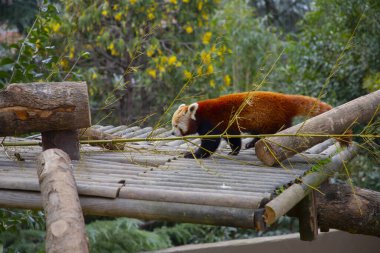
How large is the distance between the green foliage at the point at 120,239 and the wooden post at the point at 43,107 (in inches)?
141

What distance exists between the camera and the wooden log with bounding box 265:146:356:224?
2475 mm

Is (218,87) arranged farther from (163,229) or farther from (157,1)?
(163,229)

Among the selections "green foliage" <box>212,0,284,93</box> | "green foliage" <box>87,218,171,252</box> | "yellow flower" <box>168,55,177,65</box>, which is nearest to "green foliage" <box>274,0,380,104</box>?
"green foliage" <box>212,0,284,93</box>

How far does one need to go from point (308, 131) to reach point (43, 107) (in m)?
1.39

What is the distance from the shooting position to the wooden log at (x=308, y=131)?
340 centimetres

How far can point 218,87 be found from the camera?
791cm

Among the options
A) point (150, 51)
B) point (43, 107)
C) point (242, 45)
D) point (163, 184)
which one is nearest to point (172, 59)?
point (150, 51)

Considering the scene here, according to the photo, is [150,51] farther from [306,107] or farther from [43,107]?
[43,107]

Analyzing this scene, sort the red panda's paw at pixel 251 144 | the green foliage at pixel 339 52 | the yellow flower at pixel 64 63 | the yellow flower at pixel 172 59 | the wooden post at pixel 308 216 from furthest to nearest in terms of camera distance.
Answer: the yellow flower at pixel 172 59
the yellow flower at pixel 64 63
the green foliage at pixel 339 52
the red panda's paw at pixel 251 144
the wooden post at pixel 308 216

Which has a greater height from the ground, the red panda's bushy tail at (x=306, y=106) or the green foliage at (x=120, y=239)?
the red panda's bushy tail at (x=306, y=106)

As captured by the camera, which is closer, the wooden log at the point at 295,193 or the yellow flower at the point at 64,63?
the wooden log at the point at 295,193

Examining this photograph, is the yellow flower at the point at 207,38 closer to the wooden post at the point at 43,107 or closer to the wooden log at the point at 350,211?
the wooden log at the point at 350,211

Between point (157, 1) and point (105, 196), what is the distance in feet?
17.1

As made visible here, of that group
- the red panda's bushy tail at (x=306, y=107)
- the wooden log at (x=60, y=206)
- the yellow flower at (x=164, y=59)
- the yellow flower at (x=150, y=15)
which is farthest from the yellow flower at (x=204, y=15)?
the wooden log at (x=60, y=206)
